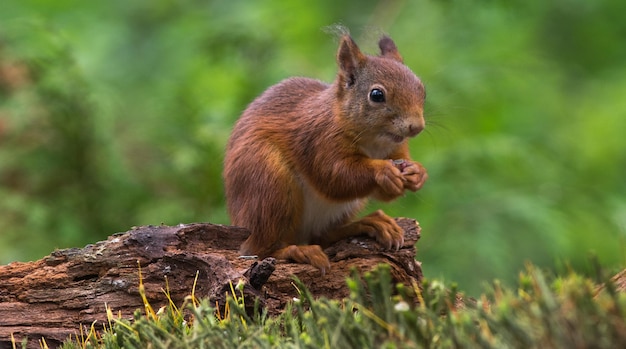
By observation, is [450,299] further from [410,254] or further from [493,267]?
[493,267]

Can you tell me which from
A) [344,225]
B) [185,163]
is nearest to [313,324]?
[344,225]

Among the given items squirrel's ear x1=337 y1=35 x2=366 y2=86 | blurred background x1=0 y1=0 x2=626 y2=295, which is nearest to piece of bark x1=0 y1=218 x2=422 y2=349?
squirrel's ear x1=337 y1=35 x2=366 y2=86

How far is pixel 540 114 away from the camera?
6.87m

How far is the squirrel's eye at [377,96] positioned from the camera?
11.3ft

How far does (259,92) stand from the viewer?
18.1ft

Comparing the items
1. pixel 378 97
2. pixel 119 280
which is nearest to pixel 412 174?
pixel 378 97

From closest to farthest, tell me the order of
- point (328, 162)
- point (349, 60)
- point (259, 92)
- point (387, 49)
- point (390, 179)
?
1. point (390, 179)
2. point (328, 162)
3. point (349, 60)
4. point (387, 49)
5. point (259, 92)

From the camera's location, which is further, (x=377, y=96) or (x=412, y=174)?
(x=377, y=96)

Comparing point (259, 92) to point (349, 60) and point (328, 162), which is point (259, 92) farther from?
point (328, 162)

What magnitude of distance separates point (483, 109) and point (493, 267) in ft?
4.78

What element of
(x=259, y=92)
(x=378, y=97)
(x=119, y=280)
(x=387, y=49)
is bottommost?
(x=119, y=280)

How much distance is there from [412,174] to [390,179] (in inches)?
3.7

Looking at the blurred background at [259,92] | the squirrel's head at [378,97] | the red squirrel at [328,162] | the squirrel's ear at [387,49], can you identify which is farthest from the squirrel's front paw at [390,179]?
the blurred background at [259,92]

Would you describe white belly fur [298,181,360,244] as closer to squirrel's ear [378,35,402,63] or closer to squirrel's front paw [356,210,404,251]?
squirrel's front paw [356,210,404,251]
